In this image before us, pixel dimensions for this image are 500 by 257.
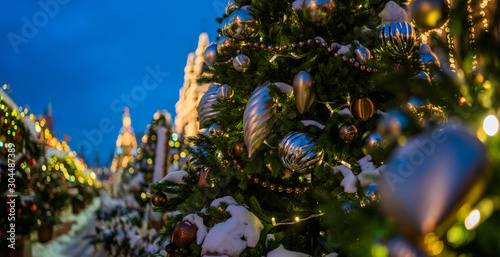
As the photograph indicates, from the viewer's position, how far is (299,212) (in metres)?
2.19

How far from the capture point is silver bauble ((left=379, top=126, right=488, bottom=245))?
63cm

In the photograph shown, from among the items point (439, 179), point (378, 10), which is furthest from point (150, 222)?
point (439, 179)

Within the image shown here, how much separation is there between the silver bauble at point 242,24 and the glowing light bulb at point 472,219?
197cm

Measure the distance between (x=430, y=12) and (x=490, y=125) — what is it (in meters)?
0.68

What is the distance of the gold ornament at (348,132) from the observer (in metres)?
2.04

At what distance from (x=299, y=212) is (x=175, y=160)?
6.94m

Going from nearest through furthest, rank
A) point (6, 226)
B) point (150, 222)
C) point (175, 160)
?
1. point (6, 226)
2. point (150, 222)
3. point (175, 160)

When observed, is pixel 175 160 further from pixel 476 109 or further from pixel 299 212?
pixel 476 109

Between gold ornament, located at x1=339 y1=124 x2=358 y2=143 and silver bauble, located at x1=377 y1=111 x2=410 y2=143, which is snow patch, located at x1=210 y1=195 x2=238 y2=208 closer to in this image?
gold ornament, located at x1=339 y1=124 x2=358 y2=143

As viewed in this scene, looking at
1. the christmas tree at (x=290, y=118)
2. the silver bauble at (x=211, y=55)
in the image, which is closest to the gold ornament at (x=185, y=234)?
the christmas tree at (x=290, y=118)

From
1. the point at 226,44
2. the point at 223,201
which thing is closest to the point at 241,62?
the point at 226,44

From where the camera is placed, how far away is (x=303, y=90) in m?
2.04

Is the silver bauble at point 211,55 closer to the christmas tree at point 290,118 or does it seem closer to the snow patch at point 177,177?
the christmas tree at point 290,118

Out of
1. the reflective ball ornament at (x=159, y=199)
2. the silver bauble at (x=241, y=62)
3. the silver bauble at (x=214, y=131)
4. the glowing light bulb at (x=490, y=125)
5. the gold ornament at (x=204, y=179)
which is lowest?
the reflective ball ornament at (x=159, y=199)
